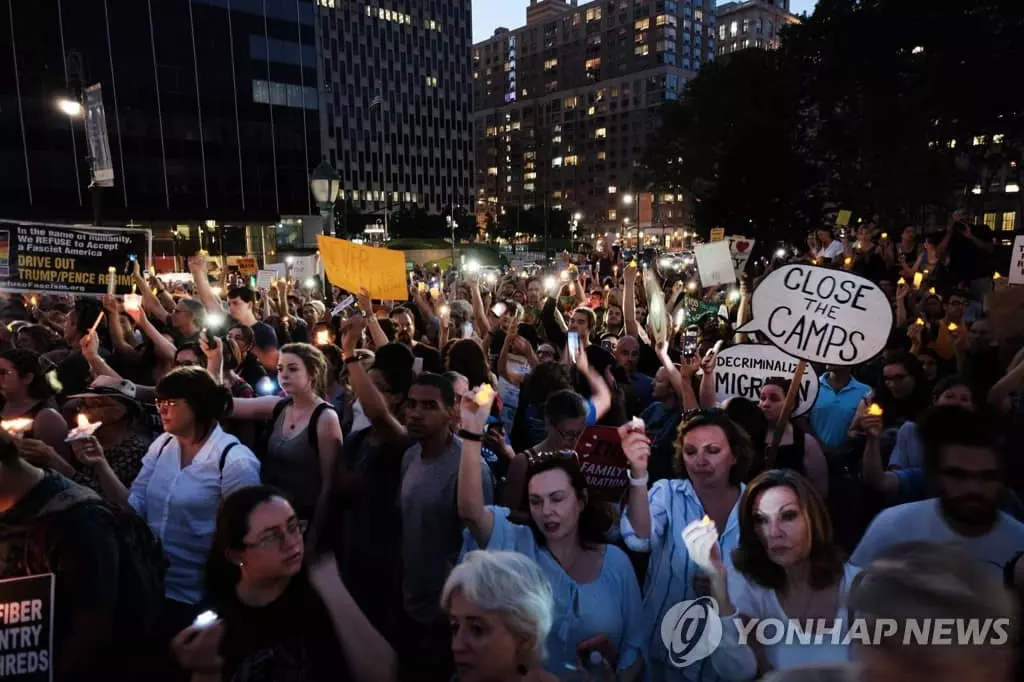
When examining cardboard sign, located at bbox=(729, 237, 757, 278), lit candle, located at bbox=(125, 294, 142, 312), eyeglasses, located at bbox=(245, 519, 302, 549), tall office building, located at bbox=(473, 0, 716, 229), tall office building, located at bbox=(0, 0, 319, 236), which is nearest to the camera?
eyeglasses, located at bbox=(245, 519, 302, 549)

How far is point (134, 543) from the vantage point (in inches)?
113

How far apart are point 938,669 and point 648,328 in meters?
7.76

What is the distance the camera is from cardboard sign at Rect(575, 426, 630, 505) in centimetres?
354

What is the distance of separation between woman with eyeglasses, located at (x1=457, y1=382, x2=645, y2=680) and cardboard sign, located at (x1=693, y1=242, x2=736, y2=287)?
282 inches

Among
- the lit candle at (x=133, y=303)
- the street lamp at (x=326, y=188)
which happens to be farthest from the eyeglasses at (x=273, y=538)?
the street lamp at (x=326, y=188)

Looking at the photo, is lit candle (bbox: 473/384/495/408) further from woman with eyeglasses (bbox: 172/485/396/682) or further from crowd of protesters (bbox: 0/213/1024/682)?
woman with eyeglasses (bbox: 172/485/396/682)

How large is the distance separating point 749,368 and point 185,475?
13.5ft

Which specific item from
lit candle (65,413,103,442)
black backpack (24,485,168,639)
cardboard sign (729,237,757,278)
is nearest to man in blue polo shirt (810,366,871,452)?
black backpack (24,485,168,639)

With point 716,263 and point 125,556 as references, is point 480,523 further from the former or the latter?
point 716,263

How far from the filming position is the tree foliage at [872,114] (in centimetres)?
2731

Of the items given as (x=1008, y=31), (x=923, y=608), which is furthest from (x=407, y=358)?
(x=1008, y=31)

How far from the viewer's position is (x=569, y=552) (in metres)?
2.98

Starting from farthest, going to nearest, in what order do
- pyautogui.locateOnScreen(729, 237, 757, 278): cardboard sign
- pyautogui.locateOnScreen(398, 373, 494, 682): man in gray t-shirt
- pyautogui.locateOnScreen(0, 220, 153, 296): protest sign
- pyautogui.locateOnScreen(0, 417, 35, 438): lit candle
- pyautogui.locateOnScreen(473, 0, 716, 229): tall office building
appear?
pyautogui.locateOnScreen(473, 0, 716, 229): tall office building < pyautogui.locateOnScreen(729, 237, 757, 278): cardboard sign < pyautogui.locateOnScreen(0, 220, 153, 296): protest sign < pyautogui.locateOnScreen(0, 417, 35, 438): lit candle < pyautogui.locateOnScreen(398, 373, 494, 682): man in gray t-shirt

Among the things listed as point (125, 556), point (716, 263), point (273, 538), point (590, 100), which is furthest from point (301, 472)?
point (590, 100)
